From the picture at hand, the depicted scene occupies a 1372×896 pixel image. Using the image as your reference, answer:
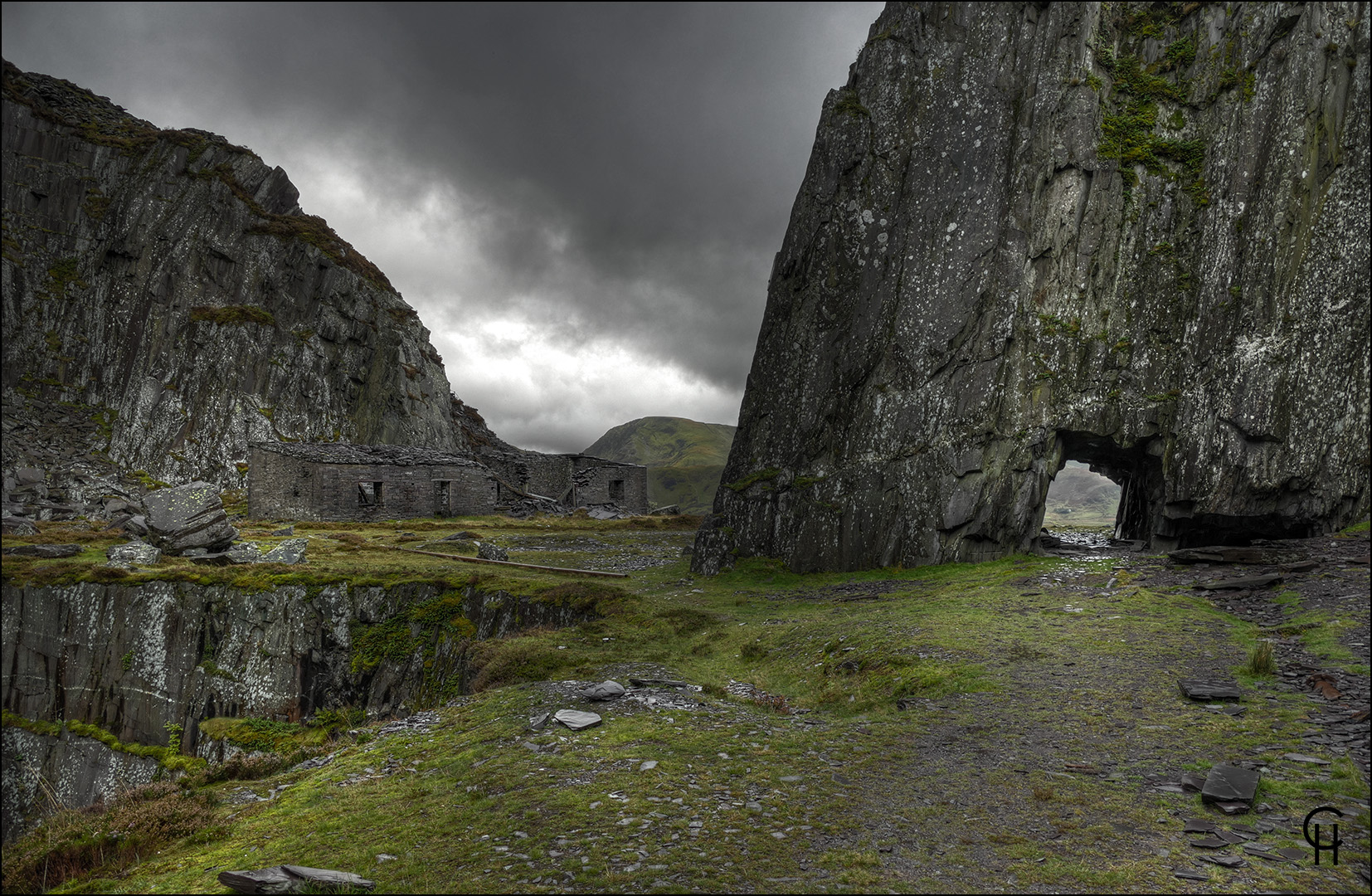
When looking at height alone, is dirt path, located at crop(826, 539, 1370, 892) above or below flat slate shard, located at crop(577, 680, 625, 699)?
above

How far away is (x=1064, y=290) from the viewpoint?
23.0 m

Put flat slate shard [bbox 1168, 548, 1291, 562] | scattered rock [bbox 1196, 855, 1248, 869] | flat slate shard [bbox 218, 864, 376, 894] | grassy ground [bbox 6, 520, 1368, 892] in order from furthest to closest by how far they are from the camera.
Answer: flat slate shard [bbox 1168, 548, 1291, 562]
grassy ground [bbox 6, 520, 1368, 892]
flat slate shard [bbox 218, 864, 376, 894]
scattered rock [bbox 1196, 855, 1248, 869]

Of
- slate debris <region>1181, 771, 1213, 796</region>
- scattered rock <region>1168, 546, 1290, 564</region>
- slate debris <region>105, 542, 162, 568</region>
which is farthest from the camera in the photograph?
slate debris <region>105, 542, 162, 568</region>

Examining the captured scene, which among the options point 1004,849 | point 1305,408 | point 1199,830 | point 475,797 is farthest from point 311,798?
point 1305,408

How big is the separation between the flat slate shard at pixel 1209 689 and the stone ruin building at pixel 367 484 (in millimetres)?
44775

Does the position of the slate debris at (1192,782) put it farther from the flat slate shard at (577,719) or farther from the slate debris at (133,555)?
the slate debris at (133,555)

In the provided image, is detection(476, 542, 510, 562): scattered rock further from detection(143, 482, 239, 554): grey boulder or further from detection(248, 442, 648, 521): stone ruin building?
detection(248, 442, 648, 521): stone ruin building

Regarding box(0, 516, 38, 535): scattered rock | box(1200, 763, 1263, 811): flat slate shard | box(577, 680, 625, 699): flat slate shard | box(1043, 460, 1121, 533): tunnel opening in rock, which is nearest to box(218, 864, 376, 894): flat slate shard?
box(0, 516, 38, 535): scattered rock

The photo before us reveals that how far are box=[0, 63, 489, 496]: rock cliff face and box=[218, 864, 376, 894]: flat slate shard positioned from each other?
52.4 m

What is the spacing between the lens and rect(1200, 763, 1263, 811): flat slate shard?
19.7 ft

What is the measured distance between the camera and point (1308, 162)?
1847cm

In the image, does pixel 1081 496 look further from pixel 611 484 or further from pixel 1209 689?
pixel 1209 689

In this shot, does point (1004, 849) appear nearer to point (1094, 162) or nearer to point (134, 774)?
point (134, 774)

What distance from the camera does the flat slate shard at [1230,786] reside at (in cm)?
602
